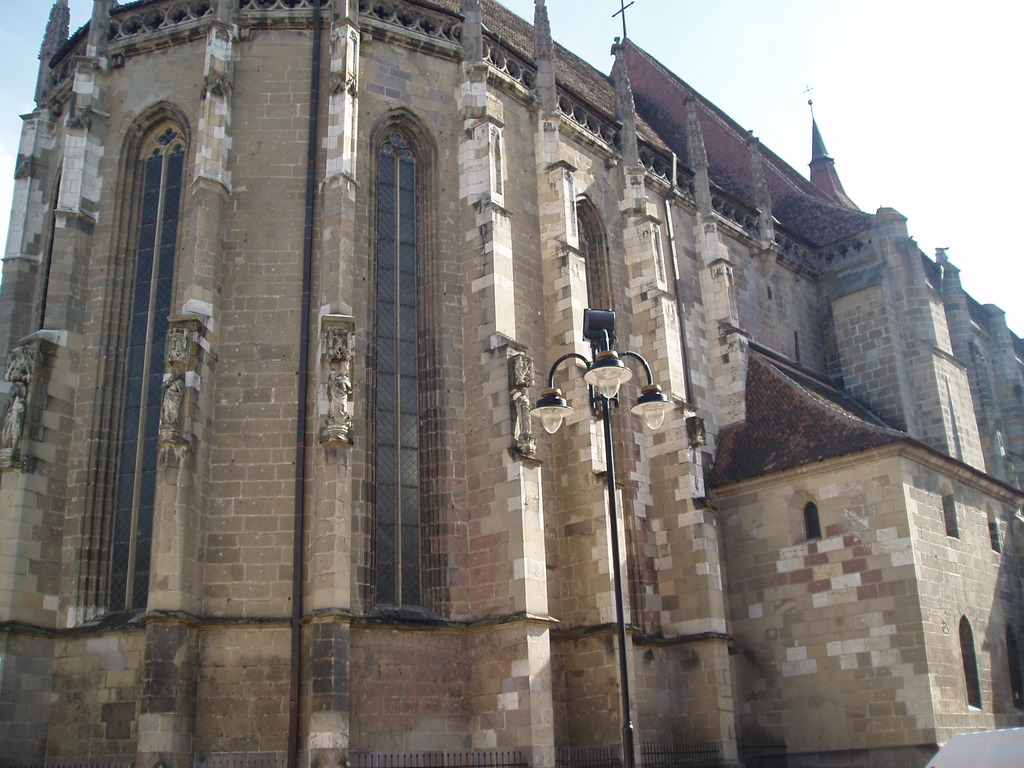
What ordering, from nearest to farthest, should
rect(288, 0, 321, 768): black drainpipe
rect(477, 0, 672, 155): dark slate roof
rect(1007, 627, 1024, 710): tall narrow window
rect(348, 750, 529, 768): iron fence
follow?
rect(288, 0, 321, 768): black drainpipe
rect(348, 750, 529, 768): iron fence
rect(1007, 627, 1024, 710): tall narrow window
rect(477, 0, 672, 155): dark slate roof

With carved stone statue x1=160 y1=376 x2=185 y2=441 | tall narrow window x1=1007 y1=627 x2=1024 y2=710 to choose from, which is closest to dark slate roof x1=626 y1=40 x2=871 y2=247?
tall narrow window x1=1007 y1=627 x2=1024 y2=710

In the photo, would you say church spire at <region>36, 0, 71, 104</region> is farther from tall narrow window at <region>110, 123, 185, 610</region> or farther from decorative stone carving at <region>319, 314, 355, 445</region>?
decorative stone carving at <region>319, 314, 355, 445</region>

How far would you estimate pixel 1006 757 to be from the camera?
32.8ft

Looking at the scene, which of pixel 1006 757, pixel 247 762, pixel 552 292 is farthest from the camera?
pixel 552 292

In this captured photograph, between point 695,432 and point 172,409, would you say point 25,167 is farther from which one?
Result: point 695,432

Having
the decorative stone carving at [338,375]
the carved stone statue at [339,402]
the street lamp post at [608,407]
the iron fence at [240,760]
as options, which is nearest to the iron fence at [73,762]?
the iron fence at [240,760]

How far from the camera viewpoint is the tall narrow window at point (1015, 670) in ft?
72.3

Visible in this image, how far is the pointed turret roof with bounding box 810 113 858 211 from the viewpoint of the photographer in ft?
153

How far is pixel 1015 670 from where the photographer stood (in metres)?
22.4

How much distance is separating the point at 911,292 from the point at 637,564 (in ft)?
44.8

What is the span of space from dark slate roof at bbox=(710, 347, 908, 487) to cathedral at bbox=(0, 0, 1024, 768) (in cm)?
10

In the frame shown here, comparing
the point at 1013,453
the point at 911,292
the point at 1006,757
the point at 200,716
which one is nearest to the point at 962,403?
the point at 911,292

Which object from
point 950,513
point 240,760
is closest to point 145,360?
point 240,760

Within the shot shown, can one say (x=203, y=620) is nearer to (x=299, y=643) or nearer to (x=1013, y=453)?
(x=299, y=643)
